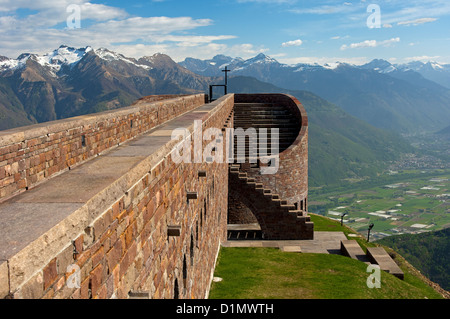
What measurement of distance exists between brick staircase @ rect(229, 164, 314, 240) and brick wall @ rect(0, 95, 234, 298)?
1179 cm

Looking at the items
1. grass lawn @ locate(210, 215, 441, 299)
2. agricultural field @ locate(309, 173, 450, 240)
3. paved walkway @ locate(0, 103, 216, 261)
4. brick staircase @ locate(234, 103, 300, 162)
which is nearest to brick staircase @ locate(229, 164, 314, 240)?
grass lawn @ locate(210, 215, 441, 299)

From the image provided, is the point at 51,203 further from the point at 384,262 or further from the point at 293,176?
the point at 293,176

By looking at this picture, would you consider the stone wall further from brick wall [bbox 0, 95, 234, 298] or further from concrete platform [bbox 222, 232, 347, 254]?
brick wall [bbox 0, 95, 234, 298]

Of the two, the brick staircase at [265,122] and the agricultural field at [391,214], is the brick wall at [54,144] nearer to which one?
the brick staircase at [265,122]

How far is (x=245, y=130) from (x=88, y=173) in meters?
21.5

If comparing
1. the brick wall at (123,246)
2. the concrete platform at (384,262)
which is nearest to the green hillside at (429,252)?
the concrete platform at (384,262)

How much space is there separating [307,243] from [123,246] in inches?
635

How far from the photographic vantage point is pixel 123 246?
150 inches

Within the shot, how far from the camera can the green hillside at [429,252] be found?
201ft

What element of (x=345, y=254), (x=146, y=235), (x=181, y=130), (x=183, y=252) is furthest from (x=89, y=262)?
(x=345, y=254)

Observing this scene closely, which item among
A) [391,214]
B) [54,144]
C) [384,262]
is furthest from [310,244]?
[391,214]

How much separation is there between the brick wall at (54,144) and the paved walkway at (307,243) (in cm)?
790

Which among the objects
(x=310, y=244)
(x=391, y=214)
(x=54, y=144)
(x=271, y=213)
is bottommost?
(x=391, y=214)
